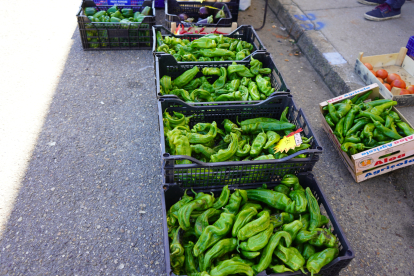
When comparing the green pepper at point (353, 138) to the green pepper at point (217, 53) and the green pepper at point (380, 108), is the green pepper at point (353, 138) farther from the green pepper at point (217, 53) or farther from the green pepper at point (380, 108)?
the green pepper at point (217, 53)

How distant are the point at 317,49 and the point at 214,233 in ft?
12.8

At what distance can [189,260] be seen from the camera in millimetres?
1947

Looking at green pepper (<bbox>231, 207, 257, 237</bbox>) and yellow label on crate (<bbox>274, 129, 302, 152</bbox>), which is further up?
yellow label on crate (<bbox>274, 129, 302, 152</bbox>)

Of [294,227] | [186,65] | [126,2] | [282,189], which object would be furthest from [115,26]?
[294,227]

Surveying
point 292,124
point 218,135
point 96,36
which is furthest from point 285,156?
point 96,36

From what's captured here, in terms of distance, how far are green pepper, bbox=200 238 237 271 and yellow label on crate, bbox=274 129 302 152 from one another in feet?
2.87

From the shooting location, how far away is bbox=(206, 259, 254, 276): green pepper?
5.86 ft

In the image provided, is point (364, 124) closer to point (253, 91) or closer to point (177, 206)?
point (253, 91)

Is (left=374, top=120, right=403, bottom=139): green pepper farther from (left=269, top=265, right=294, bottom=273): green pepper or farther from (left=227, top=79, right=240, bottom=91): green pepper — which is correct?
(left=269, top=265, right=294, bottom=273): green pepper

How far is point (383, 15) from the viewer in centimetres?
555

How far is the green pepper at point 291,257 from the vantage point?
1818 millimetres

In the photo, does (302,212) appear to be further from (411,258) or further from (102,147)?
(102,147)

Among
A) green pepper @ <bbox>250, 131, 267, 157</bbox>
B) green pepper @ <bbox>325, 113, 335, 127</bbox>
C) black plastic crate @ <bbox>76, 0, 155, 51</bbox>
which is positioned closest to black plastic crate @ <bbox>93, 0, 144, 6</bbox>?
black plastic crate @ <bbox>76, 0, 155, 51</bbox>

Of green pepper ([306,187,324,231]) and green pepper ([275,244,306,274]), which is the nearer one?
green pepper ([275,244,306,274])
